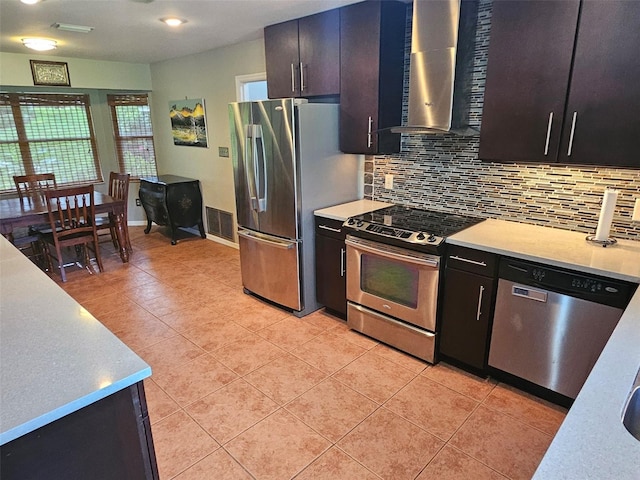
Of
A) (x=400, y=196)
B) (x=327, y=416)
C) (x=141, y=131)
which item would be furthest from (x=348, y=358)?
(x=141, y=131)

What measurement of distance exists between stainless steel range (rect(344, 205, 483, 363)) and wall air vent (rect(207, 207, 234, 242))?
258 cm

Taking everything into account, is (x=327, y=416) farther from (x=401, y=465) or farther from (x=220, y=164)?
(x=220, y=164)

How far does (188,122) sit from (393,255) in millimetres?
3841

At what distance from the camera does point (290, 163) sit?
116 inches

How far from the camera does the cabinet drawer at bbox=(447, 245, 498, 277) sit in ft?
7.30

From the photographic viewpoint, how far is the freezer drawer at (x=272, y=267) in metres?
3.20

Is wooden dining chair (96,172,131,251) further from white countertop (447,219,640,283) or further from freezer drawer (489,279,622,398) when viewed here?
freezer drawer (489,279,622,398)

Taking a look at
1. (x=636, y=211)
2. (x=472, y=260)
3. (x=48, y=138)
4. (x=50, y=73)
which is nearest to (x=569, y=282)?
(x=472, y=260)

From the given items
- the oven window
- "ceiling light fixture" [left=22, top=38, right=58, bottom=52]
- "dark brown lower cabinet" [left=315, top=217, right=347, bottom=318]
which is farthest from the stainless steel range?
"ceiling light fixture" [left=22, top=38, right=58, bottom=52]

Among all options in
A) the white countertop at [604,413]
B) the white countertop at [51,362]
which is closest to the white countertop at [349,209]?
the white countertop at [604,413]

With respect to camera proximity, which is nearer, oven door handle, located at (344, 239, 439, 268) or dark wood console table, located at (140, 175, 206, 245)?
oven door handle, located at (344, 239, 439, 268)

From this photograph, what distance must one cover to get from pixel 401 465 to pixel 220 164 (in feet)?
13.2

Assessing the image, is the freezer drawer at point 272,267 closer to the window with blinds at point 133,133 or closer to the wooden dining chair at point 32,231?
the wooden dining chair at point 32,231

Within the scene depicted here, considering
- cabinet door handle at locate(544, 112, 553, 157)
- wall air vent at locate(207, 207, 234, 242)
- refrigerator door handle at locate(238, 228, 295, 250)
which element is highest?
cabinet door handle at locate(544, 112, 553, 157)
